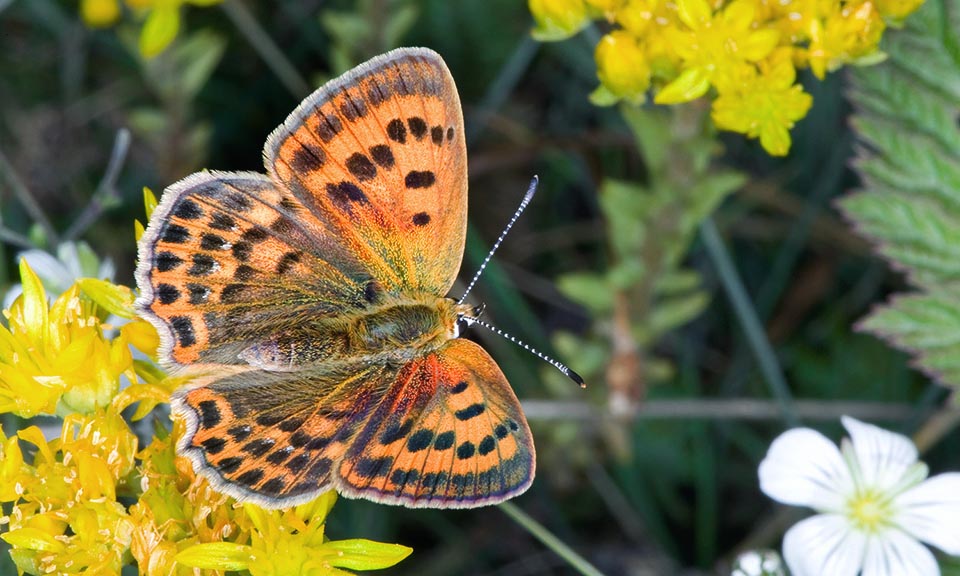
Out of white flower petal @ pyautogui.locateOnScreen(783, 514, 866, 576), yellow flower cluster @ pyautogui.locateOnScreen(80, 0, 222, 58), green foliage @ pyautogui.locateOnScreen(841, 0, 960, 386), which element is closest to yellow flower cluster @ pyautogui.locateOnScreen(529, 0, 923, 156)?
green foliage @ pyautogui.locateOnScreen(841, 0, 960, 386)

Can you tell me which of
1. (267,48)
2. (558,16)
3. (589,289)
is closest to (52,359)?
(558,16)

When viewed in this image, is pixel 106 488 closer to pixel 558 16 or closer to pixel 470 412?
pixel 470 412

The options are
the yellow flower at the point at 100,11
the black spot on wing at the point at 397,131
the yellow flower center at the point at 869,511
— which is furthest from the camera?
the yellow flower at the point at 100,11

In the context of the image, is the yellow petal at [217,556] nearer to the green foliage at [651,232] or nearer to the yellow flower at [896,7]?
the green foliage at [651,232]

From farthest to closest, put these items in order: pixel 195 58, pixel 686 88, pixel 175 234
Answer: pixel 195 58 < pixel 686 88 < pixel 175 234

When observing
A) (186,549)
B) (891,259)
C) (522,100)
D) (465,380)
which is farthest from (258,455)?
(522,100)

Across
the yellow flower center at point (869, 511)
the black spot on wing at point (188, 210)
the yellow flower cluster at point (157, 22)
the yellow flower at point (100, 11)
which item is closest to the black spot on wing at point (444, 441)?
the black spot on wing at point (188, 210)
